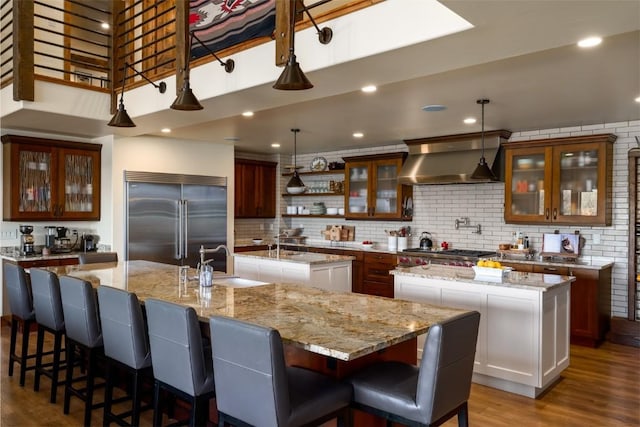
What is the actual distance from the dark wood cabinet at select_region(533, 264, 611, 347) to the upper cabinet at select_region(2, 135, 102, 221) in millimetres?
5775

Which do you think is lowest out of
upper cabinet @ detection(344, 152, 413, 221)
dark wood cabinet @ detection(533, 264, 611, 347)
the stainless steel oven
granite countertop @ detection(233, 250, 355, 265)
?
dark wood cabinet @ detection(533, 264, 611, 347)

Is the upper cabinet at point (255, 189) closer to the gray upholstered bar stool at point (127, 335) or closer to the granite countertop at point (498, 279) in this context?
the granite countertop at point (498, 279)

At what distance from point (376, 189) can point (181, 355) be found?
5556 mm

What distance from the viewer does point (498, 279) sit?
3.77 metres

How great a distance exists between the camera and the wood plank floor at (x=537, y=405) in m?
3.29

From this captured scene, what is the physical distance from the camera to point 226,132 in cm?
642

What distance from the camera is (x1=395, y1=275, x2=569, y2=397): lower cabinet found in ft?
11.9

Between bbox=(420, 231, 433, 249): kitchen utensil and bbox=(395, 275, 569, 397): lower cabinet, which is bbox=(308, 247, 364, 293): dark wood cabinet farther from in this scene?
bbox=(395, 275, 569, 397): lower cabinet

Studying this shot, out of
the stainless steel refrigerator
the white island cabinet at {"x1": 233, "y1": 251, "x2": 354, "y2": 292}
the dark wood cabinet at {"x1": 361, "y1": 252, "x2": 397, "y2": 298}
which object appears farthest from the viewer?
the dark wood cabinet at {"x1": 361, "y1": 252, "x2": 397, "y2": 298}

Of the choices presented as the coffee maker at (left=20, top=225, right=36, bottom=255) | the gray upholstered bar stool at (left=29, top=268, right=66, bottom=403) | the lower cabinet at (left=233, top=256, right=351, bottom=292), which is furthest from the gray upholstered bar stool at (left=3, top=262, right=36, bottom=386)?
the lower cabinet at (left=233, top=256, right=351, bottom=292)

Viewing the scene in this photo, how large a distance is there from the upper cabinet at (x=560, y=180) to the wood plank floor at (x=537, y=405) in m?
1.88

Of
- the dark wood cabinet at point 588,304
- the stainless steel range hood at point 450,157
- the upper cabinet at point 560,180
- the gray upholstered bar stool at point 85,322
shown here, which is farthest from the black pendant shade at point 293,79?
the upper cabinet at point 560,180

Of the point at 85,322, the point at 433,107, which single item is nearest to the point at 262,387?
the point at 85,322

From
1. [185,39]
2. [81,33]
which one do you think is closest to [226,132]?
[185,39]
